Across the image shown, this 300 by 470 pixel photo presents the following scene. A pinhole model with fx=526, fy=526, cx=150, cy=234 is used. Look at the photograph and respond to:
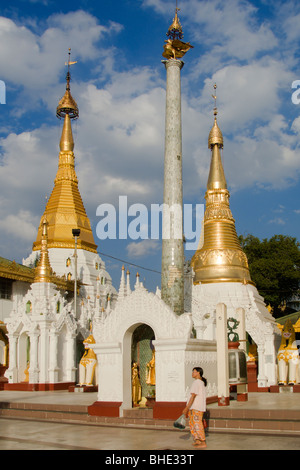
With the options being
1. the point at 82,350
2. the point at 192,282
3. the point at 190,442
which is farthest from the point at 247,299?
the point at 190,442

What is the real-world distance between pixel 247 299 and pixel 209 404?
15731 millimetres

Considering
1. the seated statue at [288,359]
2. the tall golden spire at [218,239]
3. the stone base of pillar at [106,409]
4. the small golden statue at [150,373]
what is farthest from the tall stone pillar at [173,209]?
the tall golden spire at [218,239]

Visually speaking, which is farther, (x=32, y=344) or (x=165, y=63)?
(x=32, y=344)

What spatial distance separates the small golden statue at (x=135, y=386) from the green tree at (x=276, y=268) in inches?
1262

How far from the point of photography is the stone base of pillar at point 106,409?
1301 centimetres

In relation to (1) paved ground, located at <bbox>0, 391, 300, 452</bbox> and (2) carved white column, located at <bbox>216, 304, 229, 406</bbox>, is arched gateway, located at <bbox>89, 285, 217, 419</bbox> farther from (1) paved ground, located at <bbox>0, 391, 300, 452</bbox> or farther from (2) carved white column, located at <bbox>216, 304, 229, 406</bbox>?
(1) paved ground, located at <bbox>0, 391, 300, 452</bbox>

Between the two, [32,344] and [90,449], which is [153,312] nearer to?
[90,449]

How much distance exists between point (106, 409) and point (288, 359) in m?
10.5

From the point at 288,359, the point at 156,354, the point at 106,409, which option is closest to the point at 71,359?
the point at 288,359

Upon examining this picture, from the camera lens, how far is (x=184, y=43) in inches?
728

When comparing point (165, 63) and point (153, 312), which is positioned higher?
point (165, 63)

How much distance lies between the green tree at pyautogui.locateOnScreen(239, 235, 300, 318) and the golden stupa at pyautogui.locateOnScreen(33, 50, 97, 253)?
1489cm

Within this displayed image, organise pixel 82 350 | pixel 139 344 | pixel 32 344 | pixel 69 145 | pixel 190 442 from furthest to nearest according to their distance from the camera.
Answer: pixel 69 145, pixel 82 350, pixel 32 344, pixel 139 344, pixel 190 442

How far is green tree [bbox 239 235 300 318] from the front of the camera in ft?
147
